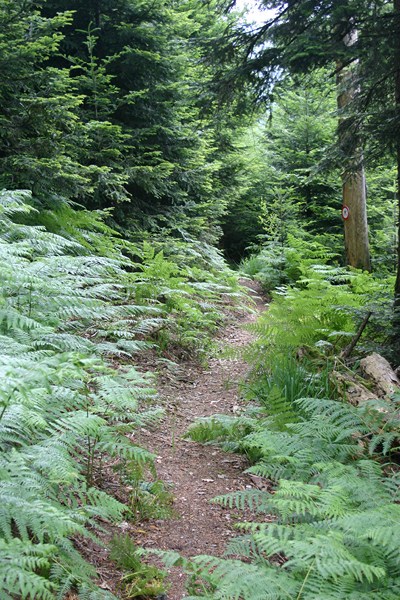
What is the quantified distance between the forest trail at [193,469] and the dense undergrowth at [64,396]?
0.77 feet

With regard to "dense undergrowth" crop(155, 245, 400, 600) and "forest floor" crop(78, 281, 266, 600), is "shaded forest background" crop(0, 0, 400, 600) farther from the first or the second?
"forest floor" crop(78, 281, 266, 600)

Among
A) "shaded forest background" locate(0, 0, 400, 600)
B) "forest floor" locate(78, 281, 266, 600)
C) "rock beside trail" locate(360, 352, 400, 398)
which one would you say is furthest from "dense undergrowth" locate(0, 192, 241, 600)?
"rock beside trail" locate(360, 352, 400, 398)

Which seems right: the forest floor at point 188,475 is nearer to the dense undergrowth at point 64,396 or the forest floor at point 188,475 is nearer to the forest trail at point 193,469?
the forest trail at point 193,469

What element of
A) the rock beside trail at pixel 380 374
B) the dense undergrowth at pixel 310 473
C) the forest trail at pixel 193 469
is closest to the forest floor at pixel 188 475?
the forest trail at pixel 193 469

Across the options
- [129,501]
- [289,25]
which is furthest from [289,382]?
[289,25]

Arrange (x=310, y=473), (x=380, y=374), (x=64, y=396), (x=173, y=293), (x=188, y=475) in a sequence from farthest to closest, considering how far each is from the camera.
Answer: (x=173, y=293) → (x=380, y=374) → (x=188, y=475) → (x=310, y=473) → (x=64, y=396)

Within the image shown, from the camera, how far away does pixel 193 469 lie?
12.8 feet

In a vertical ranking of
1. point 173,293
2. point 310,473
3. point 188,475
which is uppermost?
point 173,293

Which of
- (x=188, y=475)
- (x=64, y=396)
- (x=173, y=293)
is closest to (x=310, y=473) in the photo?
(x=188, y=475)

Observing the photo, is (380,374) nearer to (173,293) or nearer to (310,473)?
(310,473)

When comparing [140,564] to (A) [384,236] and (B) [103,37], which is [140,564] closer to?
(B) [103,37]

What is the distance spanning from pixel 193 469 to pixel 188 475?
11 cm

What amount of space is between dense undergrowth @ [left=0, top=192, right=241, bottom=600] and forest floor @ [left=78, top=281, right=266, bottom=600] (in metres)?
0.18

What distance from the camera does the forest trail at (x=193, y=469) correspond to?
2959 mm
